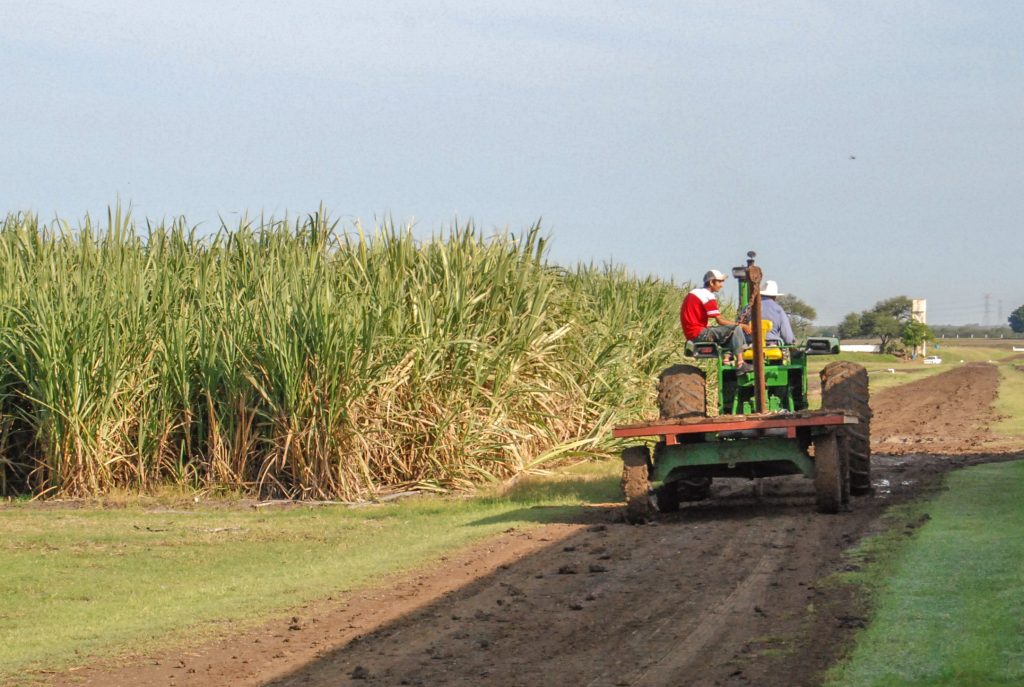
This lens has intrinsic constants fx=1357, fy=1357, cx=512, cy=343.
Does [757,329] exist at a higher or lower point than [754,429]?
higher

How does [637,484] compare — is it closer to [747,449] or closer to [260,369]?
[747,449]

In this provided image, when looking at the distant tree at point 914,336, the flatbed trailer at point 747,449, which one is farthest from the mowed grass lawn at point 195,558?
the distant tree at point 914,336

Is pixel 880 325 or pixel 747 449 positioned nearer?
pixel 747 449

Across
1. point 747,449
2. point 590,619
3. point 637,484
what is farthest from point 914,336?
point 590,619

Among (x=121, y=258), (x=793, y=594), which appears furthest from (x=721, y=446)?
(x=121, y=258)

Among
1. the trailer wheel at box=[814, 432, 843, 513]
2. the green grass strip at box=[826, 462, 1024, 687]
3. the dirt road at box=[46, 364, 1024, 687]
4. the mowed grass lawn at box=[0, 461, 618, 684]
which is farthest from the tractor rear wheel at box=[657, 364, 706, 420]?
the green grass strip at box=[826, 462, 1024, 687]

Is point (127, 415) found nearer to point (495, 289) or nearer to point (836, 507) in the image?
point (495, 289)

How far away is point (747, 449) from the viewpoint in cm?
1279

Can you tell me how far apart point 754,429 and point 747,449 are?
0.92ft

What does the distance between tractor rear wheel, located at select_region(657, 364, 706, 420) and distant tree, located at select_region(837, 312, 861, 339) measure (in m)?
130

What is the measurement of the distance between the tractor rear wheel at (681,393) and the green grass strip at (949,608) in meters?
2.47

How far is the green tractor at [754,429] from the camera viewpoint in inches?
498

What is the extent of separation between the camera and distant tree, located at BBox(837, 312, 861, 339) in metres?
140

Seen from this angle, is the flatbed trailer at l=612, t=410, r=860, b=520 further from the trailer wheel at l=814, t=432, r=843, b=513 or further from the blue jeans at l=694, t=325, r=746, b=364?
the blue jeans at l=694, t=325, r=746, b=364
